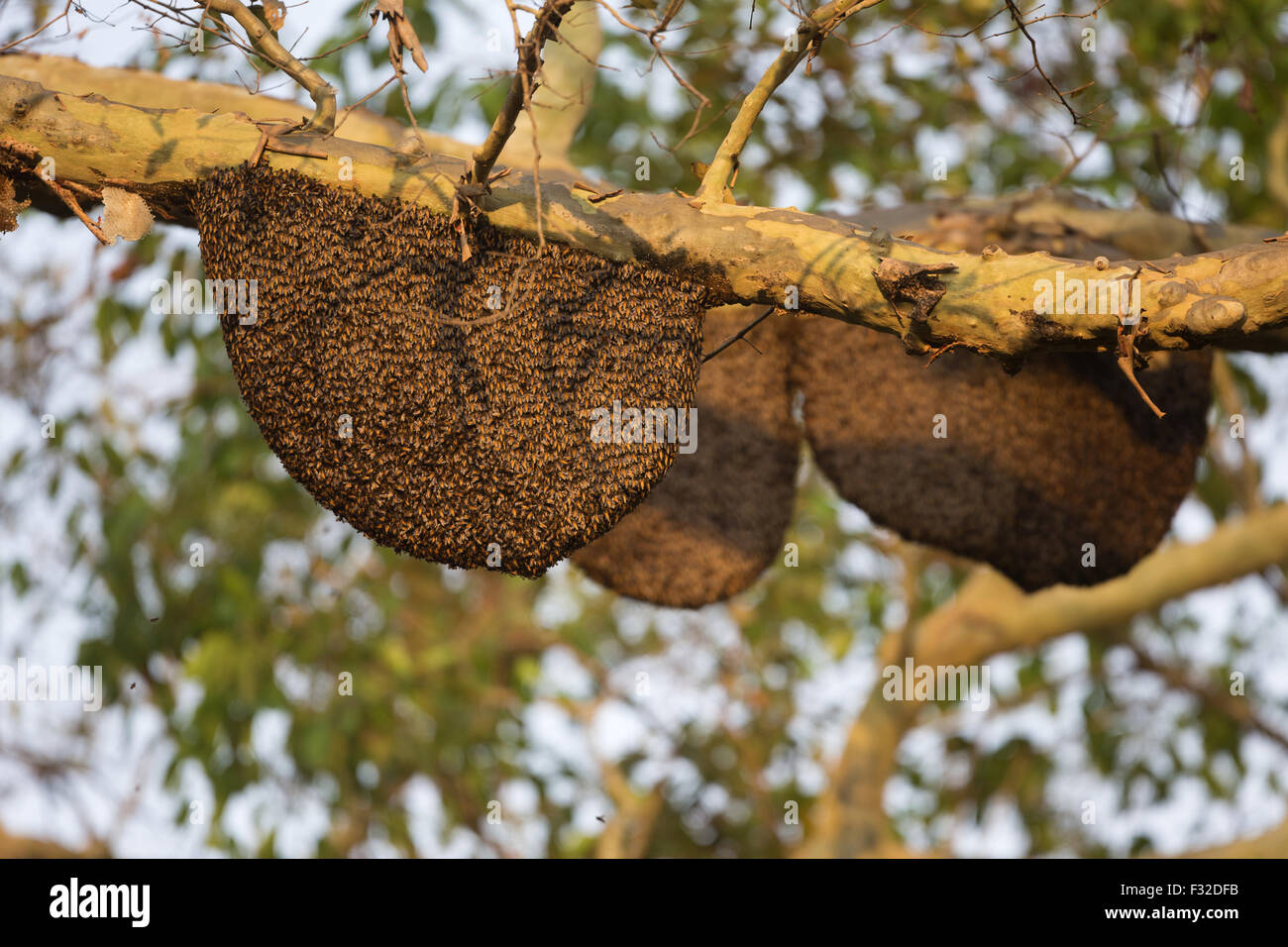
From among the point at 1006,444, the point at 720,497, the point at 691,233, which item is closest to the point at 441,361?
the point at 691,233

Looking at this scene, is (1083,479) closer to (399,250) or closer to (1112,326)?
(1112,326)

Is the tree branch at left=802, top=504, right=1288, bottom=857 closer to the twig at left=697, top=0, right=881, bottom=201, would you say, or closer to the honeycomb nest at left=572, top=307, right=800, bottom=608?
the honeycomb nest at left=572, top=307, right=800, bottom=608

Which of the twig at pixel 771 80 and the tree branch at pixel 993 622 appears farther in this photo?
the tree branch at pixel 993 622

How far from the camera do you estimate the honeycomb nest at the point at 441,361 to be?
2.58 meters

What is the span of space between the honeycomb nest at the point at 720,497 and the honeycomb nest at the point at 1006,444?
152 millimetres

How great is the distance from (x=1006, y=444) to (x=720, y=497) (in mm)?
964

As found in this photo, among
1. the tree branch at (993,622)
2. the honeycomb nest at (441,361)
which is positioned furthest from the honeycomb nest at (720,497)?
the tree branch at (993,622)

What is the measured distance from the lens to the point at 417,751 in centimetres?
627

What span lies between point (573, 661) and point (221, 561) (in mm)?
3176

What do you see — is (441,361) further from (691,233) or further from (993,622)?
(993,622)

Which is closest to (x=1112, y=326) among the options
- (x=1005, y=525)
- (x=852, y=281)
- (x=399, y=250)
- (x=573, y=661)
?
(x=852, y=281)

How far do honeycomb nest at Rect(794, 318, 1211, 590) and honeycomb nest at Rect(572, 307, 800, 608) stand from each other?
15 cm

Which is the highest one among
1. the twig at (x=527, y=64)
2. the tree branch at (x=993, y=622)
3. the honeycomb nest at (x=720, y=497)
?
the twig at (x=527, y=64)

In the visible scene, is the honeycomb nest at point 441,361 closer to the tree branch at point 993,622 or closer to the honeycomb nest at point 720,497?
the honeycomb nest at point 720,497
